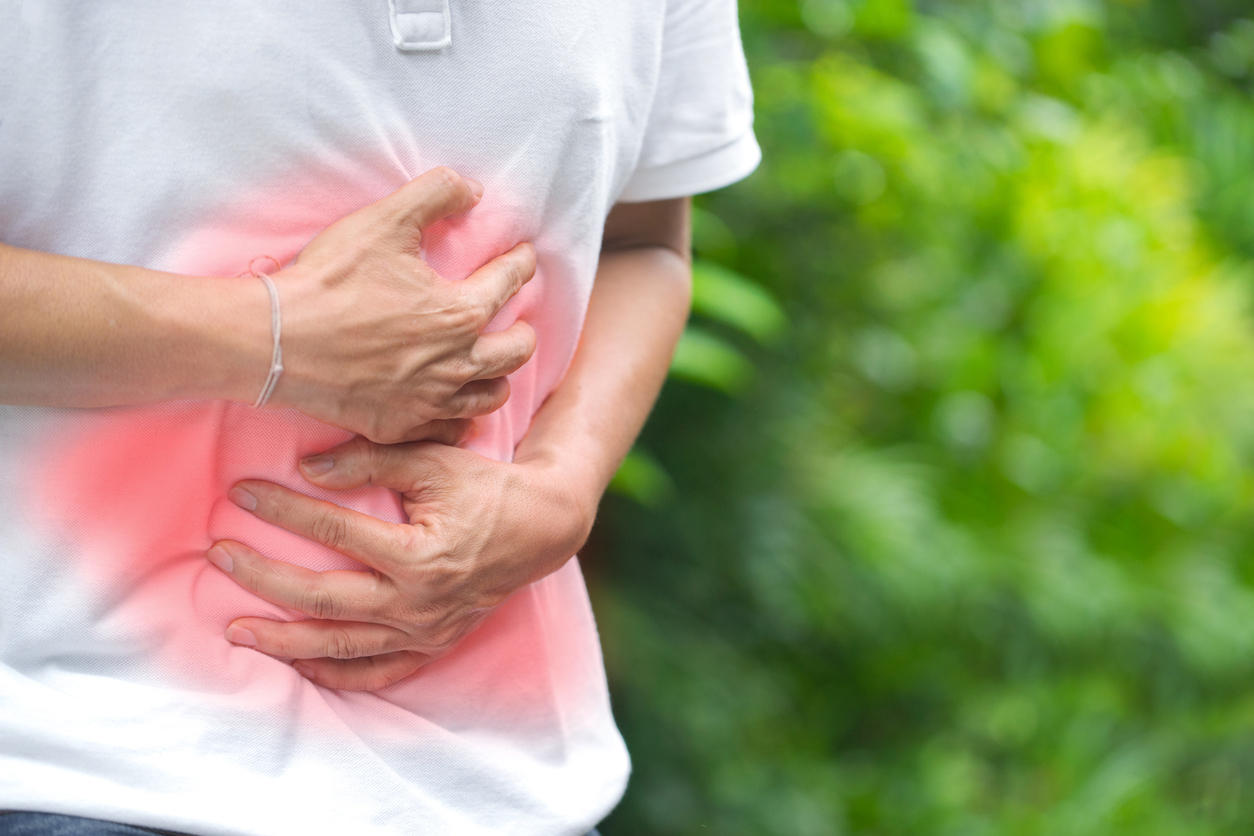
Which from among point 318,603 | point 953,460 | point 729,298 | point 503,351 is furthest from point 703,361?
point 953,460

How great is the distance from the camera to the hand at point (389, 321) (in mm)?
780

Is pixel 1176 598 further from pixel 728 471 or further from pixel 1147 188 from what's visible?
pixel 728 471

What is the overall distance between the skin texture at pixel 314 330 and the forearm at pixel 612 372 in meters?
0.10

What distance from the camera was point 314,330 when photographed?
777mm

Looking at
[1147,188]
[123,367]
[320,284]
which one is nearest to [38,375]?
[123,367]

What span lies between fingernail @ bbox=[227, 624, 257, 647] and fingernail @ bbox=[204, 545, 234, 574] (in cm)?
4

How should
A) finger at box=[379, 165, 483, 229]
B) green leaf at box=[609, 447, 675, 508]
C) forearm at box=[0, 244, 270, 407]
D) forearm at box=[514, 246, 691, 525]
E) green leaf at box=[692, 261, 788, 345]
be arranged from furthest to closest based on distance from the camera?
green leaf at box=[692, 261, 788, 345] < green leaf at box=[609, 447, 675, 508] < forearm at box=[514, 246, 691, 525] < finger at box=[379, 165, 483, 229] < forearm at box=[0, 244, 270, 407]

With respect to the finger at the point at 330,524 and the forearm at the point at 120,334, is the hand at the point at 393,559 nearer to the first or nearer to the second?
the finger at the point at 330,524

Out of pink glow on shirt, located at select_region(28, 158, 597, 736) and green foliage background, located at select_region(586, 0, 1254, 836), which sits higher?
pink glow on shirt, located at select_region(28, 158, 597, 736)

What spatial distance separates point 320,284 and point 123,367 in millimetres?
136

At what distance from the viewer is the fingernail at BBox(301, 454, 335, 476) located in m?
0.83

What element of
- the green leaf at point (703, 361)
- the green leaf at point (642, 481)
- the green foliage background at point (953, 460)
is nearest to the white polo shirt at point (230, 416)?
the green leaf at point (642, 481)

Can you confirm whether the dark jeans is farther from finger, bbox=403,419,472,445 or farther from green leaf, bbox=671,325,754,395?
green leaf, bbox=671,325,754,395

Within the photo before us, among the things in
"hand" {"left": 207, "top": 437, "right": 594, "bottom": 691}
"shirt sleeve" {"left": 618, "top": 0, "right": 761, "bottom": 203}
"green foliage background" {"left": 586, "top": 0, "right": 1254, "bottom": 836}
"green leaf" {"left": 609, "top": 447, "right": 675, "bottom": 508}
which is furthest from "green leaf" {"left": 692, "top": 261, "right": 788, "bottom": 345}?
"hand" {"left": 207, "top": 437, "right": 594, "bottom": 691}
